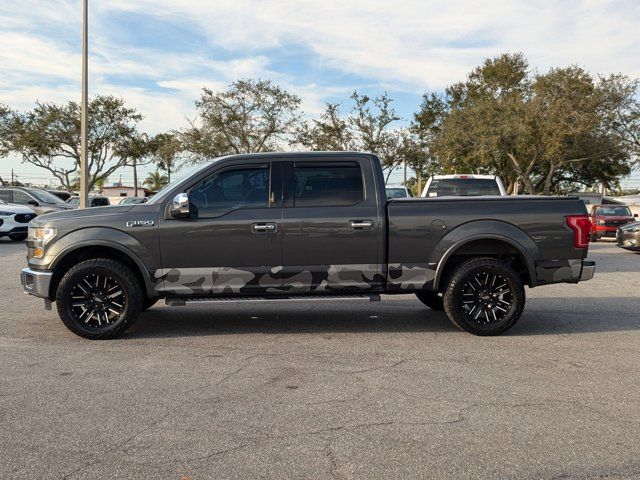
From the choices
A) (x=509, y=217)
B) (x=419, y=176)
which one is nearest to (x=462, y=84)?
(x=419, y=176)

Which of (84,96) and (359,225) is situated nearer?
(359,225)

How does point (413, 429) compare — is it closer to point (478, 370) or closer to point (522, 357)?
point (478, 370)

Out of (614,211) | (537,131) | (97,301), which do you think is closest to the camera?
(97,301)

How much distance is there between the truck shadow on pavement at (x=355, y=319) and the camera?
7.32m

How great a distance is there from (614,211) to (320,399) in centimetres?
2339

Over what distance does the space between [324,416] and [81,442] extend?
157 cm

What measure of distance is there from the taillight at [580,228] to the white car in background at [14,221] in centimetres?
1819

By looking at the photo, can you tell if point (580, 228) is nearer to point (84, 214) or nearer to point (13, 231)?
point (84, 214)

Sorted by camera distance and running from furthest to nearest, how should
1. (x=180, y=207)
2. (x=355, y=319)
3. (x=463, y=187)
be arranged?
(x=463, y=187)
(x=355, y=319)
(x=180, y=207)

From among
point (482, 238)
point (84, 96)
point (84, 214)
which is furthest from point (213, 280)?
point (84, 96)

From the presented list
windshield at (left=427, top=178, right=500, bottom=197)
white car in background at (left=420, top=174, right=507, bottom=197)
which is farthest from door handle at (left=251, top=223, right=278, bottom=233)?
windshield at (left=427, top=178, right=500, bottom=197)

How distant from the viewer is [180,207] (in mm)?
6703

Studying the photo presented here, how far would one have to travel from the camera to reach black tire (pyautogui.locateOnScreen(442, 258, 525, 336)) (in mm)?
6953

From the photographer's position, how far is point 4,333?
23.1 feet
